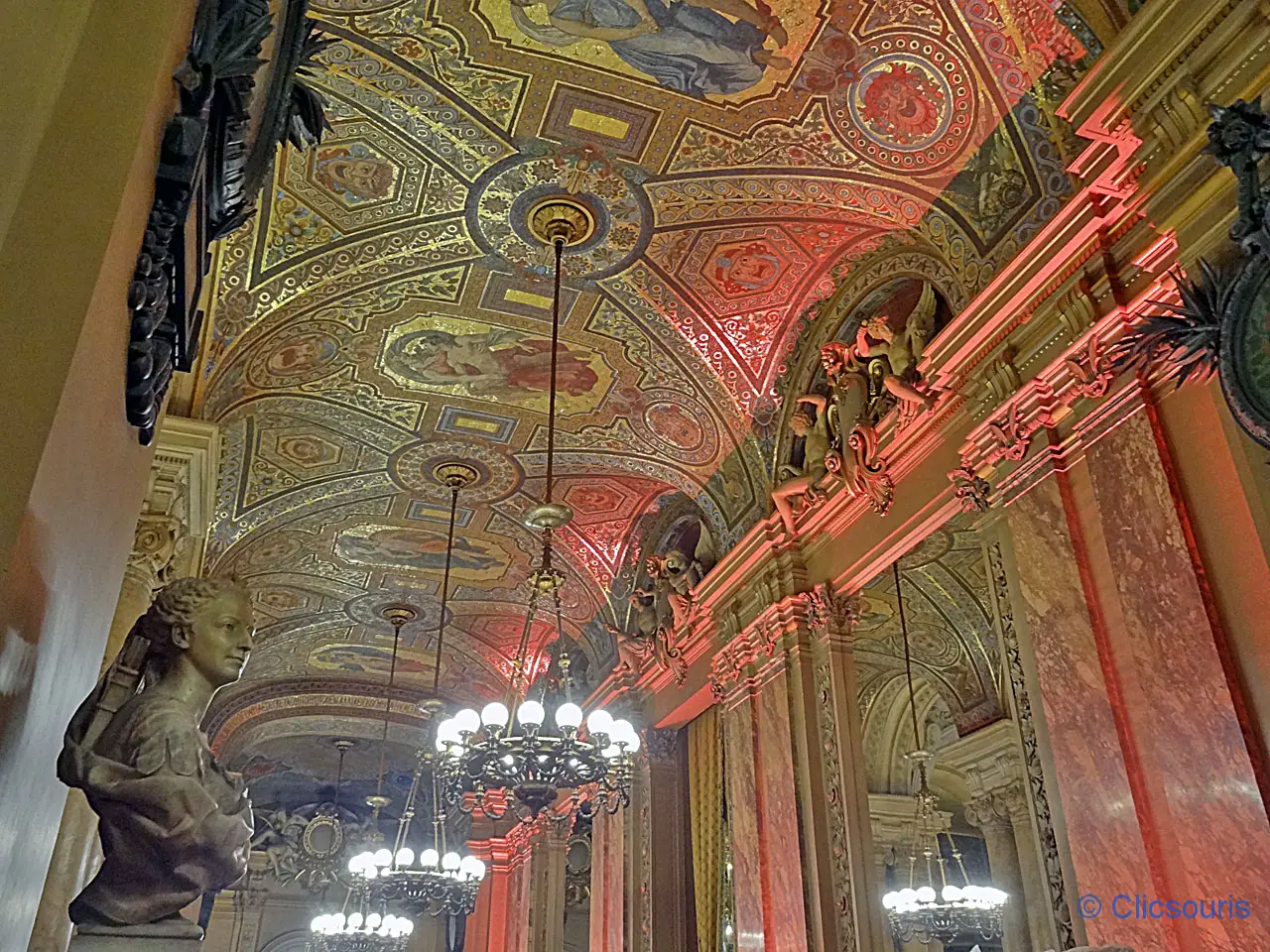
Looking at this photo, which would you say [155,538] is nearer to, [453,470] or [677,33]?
[677,33]

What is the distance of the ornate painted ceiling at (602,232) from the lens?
5.73m

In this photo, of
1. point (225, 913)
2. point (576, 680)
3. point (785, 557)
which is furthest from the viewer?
point (225, 913)

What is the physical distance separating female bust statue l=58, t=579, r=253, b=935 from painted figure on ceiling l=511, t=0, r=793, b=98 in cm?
473

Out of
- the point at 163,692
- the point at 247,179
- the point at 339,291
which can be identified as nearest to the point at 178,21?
the point at 247,179

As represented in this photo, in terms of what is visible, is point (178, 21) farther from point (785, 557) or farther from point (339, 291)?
point (785, 557)

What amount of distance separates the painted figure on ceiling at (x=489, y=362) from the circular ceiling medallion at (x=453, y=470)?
115 centimetres

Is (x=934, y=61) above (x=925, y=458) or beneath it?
above

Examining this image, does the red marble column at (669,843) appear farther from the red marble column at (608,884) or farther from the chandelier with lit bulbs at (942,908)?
the chandelier with lit bulbs at (942,908)

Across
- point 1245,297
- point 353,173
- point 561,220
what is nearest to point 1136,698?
point 1245,297

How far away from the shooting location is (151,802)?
1.93 metres

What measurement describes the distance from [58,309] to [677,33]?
512cm

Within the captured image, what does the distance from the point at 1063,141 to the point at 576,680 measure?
9.48 metres

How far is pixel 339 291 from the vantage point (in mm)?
7621

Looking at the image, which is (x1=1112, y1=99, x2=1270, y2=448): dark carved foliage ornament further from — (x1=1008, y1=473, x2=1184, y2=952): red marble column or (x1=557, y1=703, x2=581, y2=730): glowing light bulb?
(x1=557, y1=703, x2=581, y2=730): glowing light bulb
